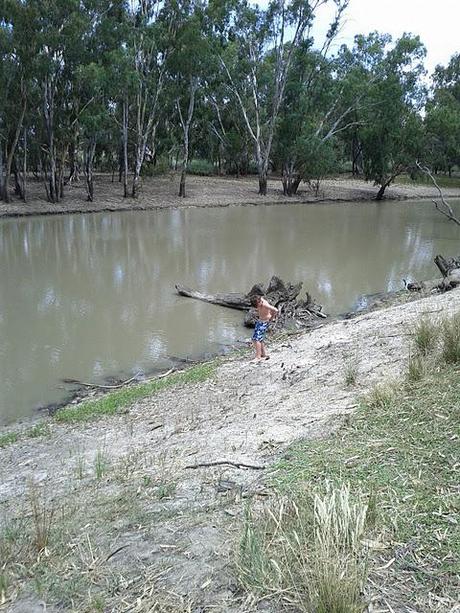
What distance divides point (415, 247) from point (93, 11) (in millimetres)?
19350

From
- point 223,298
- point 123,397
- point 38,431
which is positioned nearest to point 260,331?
point 123,397

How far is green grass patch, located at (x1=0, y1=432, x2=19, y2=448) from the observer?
6.30 metres

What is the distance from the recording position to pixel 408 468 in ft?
11.1

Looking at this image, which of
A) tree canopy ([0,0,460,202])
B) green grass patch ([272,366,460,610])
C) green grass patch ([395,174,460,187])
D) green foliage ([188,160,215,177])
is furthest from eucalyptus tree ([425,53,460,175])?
green grass patch ([272,366,460,610])

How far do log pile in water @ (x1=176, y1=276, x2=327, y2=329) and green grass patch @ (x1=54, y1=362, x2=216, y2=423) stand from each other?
3136mm

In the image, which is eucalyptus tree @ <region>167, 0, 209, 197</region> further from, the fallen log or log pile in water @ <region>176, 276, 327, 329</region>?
log pile in water @ <region>176, 276, 327, 329</region>

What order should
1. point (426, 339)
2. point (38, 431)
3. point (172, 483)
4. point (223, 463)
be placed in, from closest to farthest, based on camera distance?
point (172, 483) < point (223, 463) < point (426, 339) < point (38, 431)

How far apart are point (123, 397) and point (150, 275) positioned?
28.6 ft

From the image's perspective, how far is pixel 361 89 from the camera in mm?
38000

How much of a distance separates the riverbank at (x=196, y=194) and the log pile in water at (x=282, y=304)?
60.6 feet

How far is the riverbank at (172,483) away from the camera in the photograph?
2.59m

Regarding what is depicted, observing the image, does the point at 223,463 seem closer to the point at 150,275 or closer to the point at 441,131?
the point at 150,275

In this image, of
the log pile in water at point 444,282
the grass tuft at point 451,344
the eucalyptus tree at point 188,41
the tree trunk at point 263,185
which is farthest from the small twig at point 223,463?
the tree trunk at point 263,185

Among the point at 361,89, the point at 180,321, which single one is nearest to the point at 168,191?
the point at 361,89
